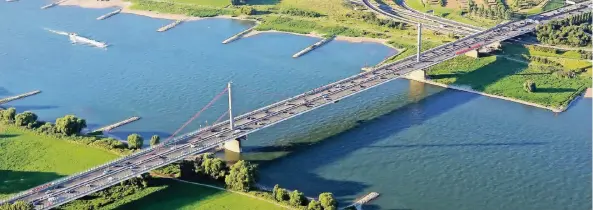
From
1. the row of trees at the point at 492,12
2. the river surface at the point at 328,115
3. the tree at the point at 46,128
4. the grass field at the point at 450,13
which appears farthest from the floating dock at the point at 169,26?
the row of trees at the point at 492,12

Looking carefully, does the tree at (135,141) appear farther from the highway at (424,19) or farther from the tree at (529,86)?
the highway at (424,19)

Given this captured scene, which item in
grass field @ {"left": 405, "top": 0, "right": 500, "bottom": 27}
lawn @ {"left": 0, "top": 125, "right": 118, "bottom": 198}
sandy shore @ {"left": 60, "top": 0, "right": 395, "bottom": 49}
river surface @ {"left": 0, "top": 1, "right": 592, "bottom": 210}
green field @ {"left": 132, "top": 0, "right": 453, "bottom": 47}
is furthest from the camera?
grass field @ {"left": 405, "top": 0, "right": 500, "bottom": 27}

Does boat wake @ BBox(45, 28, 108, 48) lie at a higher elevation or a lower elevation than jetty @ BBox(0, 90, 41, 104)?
higher

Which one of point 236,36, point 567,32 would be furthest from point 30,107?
A: point 567,32

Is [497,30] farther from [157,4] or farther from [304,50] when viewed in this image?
[157,4]

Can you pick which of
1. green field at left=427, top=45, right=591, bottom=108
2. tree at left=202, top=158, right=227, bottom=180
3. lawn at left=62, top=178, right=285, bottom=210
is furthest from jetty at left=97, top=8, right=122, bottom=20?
tree at left=202, top=158, right=227, bottom=180

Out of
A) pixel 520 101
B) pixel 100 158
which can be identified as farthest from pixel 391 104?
pixel 100 158

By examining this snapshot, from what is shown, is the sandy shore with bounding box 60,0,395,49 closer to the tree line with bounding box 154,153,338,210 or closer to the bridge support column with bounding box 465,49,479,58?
the bridge support column with bounding box 465,49,479,58
